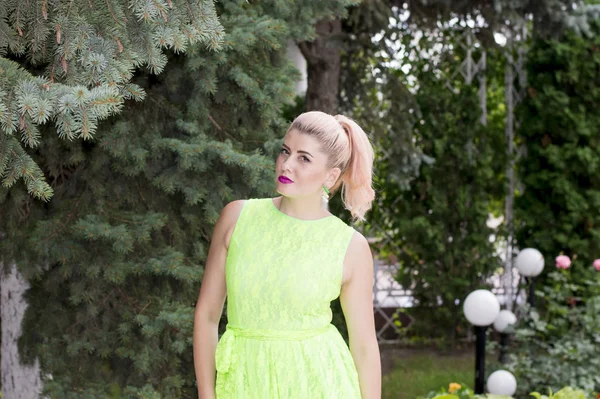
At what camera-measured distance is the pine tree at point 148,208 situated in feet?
9.71

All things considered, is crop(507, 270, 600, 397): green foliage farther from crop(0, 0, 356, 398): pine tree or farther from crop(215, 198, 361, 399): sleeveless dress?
crop(215, 198, 361, 399): sleeveless dress

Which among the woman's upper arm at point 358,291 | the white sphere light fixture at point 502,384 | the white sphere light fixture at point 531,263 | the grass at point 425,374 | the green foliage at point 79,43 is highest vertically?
the green foliage at point 79,43

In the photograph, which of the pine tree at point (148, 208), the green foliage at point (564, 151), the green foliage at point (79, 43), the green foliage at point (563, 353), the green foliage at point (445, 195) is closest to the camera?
the green foliage at point (79, 43)

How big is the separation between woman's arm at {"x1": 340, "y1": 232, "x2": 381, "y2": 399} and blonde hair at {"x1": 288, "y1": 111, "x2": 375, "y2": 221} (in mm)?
105

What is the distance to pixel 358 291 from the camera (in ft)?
6.23

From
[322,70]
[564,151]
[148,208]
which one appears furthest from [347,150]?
[564,151]

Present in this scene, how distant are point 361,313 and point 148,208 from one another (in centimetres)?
149

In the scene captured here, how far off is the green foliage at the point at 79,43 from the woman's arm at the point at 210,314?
0.42 m

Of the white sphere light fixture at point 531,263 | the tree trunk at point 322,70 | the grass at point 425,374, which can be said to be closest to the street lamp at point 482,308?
the white sphere light fixture at point 531,263

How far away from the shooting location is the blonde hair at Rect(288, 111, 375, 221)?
185 cm

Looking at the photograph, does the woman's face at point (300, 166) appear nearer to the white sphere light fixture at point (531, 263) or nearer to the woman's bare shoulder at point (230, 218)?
the woman's bare shoulder at point (230, 218)

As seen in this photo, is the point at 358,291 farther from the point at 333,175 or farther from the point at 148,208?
the point at 148,208

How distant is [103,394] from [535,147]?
438 centimetres

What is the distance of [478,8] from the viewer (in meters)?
5.12
